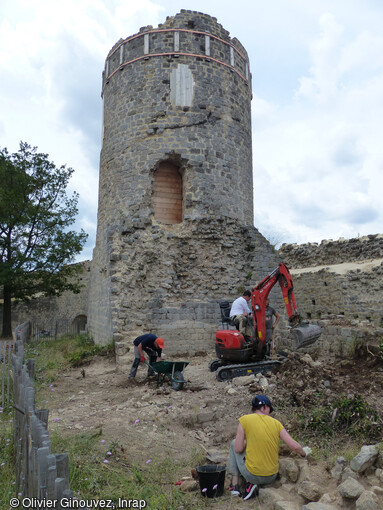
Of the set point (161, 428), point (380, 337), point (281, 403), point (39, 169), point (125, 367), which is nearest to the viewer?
point (161, 428)

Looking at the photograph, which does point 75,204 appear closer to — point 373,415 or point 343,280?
point 343,280

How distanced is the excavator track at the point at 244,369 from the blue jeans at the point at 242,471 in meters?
3.56

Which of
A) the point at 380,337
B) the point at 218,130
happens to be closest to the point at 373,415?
the point at 380,337

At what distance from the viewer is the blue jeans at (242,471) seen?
3.60 m

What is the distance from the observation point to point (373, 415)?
4762mm

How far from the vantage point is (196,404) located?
243 inches

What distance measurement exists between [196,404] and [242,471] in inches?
100

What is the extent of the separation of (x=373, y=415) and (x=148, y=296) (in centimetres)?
687

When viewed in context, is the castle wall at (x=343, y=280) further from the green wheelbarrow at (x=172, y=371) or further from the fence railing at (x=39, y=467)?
the fence railing at (x=39, y=467)

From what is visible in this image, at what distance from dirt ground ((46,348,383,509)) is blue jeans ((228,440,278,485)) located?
0.70ft

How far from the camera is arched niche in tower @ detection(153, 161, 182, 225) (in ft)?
40.8

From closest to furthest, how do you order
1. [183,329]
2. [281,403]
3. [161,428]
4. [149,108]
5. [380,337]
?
1. [161,428]
2. [281,403]
3. [380,337]
4. [183,329]
5. [149,108]

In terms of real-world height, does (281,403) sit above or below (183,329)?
below

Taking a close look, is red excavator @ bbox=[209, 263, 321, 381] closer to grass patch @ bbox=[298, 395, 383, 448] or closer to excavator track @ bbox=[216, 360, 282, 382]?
excavator track @ bbox=[216, 360, 282, 382]
